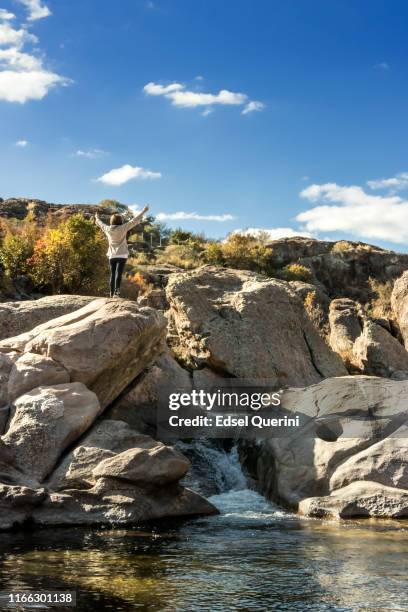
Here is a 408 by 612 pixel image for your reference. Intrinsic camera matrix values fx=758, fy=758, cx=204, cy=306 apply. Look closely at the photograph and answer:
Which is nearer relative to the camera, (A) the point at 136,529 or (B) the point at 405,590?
(B) the point at 405,590

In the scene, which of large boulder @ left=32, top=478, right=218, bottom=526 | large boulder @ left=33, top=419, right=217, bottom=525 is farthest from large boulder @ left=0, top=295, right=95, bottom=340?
large boulder @ left=32, top=478, right=218, bottom=526

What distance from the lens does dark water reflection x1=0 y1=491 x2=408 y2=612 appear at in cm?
742

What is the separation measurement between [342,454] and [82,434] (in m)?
4.50

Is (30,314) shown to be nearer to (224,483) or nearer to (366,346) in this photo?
(224,483)

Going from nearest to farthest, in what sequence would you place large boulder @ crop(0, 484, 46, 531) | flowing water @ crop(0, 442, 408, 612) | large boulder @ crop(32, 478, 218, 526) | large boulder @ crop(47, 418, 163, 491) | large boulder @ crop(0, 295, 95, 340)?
flowing water @ crop(0, 442, 408, 612)
large boulder @ crop(0, 484, 46, 531)
large boulder @ crop(32, 478, 218, 526)
large boulder @ crop(47, 418, 163, 491)
large boulder @ crop(0, 295, 95, 340)

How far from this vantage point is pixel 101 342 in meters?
13.7

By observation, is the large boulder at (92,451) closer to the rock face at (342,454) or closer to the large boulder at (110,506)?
the large boulder at (110,506)

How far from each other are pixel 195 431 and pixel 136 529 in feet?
17.5

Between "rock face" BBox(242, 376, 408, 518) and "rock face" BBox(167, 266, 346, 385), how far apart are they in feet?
8.04

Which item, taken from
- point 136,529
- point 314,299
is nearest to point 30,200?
point 314,299

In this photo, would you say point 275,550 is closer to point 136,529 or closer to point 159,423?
point 136,529

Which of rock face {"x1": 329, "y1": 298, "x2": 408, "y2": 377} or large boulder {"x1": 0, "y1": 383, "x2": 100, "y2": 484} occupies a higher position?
rock face {"x1": 329, "y1": 298, "x2": 408, "y2": 377}

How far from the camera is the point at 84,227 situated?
92.5 feet

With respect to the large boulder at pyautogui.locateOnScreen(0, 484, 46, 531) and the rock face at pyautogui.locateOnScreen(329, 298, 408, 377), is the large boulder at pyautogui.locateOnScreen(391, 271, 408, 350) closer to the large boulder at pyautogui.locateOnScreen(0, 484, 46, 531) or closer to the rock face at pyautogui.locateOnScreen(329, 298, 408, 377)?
the rock face at pyautogui.locateOnScreen(329, 298, 408, 377)
